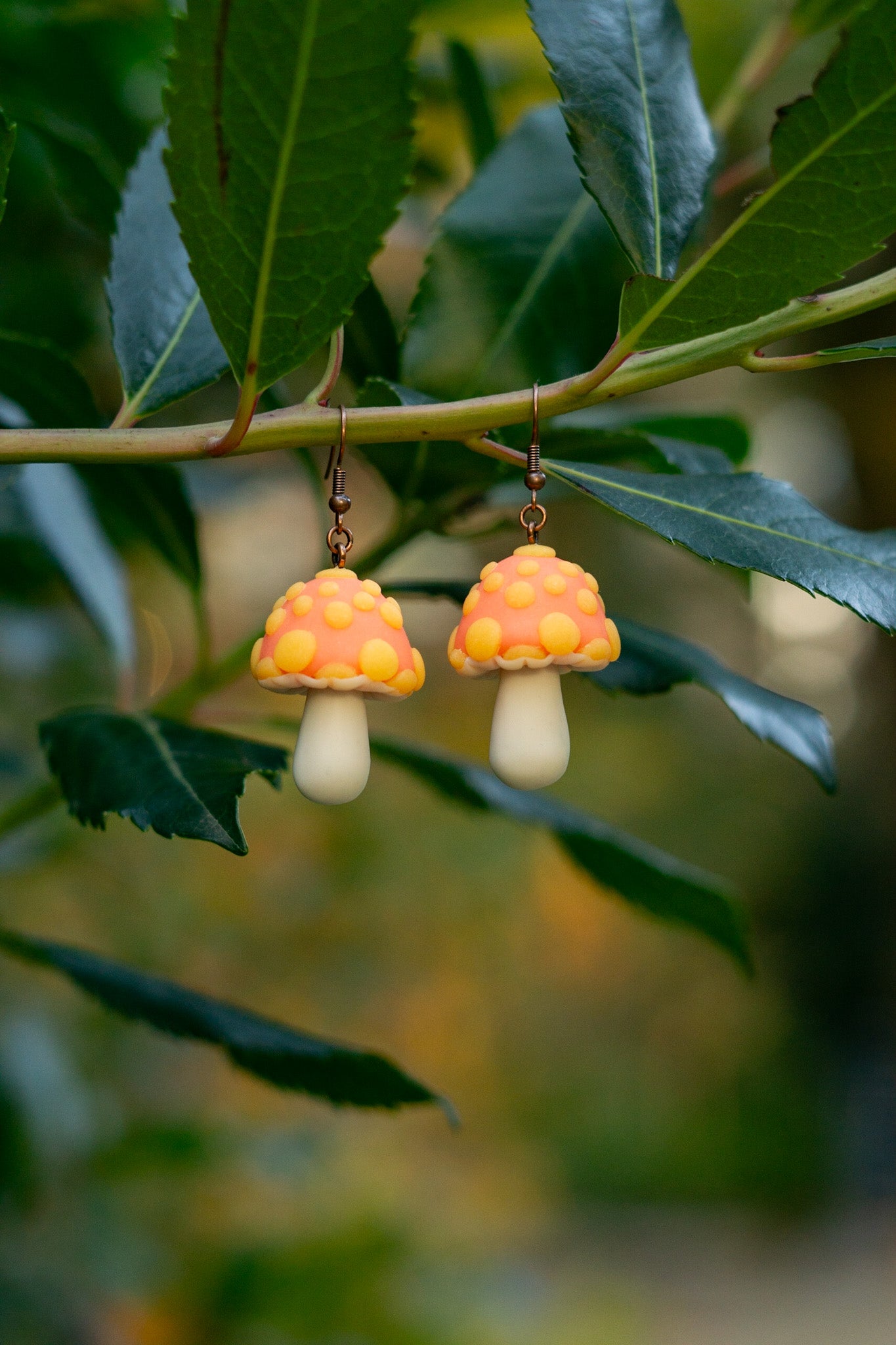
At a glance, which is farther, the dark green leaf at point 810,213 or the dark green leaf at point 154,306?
the dark green leaf at point 154,306

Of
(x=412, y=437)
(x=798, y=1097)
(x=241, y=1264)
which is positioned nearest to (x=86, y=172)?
(x=412, y=437)

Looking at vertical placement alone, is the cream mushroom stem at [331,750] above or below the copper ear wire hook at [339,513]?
below

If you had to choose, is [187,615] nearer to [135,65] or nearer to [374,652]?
[135,65]

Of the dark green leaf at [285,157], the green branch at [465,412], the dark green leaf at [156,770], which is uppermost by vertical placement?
the dark green leaf at [285,157]

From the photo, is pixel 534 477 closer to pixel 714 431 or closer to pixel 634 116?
pixel 634 116

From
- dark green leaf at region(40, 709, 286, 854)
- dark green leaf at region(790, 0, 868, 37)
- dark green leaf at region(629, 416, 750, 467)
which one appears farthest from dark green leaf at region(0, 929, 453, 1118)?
dark green leaf at region(790, 0, 868, 37)

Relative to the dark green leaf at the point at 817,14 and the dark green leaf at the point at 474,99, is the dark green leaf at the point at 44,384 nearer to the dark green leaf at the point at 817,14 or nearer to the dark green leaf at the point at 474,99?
the dark green leaf at the point at 474,99

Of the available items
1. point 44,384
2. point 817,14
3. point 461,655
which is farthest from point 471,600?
point 817,14

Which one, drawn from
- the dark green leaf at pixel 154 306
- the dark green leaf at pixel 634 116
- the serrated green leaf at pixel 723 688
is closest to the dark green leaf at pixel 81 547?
the dark green leaf at pixel 154 306

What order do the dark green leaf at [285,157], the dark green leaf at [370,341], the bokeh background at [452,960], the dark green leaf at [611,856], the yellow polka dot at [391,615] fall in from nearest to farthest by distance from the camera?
the dark green leaf at [285,157] → the yellow polka dot at [391,615] → the dark green leaf at [370,341] → the dark green leaf at [611,856] → the bokeh background at [452,960]
